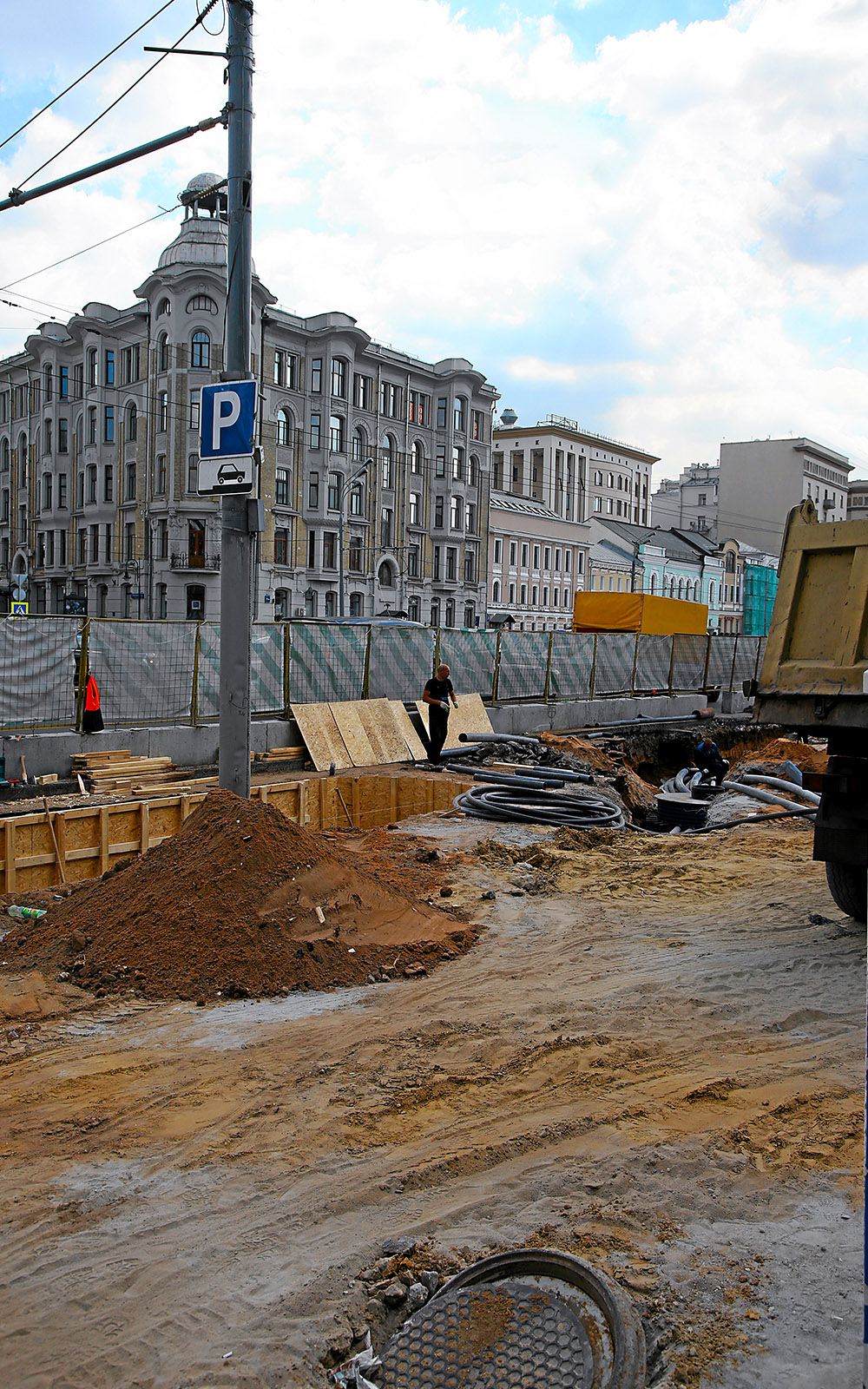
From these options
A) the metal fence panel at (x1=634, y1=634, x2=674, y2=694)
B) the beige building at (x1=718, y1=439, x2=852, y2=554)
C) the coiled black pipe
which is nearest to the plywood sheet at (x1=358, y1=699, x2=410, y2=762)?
the coiled black pipe

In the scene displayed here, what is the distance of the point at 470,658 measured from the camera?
23594 millimetres

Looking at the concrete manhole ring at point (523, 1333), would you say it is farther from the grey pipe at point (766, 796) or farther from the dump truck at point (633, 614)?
the dump truck at point (633, 614)

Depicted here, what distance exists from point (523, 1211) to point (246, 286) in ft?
27.4

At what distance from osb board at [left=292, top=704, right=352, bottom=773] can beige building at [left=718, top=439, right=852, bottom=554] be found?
86.5 meters

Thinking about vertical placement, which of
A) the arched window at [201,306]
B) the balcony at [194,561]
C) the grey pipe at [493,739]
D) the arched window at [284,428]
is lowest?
the grey pipe at [493,739]

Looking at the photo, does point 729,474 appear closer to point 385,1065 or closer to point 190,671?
point 190,671

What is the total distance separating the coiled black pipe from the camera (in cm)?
1334

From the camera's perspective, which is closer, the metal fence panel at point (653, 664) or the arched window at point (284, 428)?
the metal fence panel at point (653, 664)

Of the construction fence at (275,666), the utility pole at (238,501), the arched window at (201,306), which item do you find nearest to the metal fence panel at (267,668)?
the construction fence at (275,666)

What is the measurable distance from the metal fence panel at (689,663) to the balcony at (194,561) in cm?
2384

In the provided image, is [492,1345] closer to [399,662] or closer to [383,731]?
[383,731]

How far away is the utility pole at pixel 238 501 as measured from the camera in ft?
28.9

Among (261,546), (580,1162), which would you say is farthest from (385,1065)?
(261,546)

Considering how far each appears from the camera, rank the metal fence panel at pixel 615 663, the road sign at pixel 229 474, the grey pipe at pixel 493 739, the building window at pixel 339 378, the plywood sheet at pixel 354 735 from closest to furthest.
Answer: the road sign at pixel 229 474 < the plywood sheet at pixel 354 735 < the grey pipe at pixel 493 739 < the metal fence panel at pixel 615 663 < the building window at pixel 339 378
